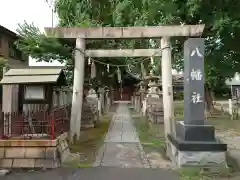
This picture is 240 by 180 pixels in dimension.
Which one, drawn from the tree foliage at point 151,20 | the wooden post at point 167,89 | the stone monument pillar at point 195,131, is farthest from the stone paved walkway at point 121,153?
the tree foliage at point 151,20

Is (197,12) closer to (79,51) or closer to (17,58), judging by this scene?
(79,51)

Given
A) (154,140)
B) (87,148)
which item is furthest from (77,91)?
(154,140)

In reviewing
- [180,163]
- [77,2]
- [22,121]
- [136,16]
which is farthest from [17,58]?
[180,163]

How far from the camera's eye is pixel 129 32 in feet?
38.2

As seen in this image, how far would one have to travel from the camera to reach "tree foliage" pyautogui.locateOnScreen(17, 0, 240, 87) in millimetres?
16275

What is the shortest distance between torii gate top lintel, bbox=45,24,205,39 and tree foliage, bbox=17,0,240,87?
353 cm

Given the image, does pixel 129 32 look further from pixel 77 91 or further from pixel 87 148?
pixel 87 148

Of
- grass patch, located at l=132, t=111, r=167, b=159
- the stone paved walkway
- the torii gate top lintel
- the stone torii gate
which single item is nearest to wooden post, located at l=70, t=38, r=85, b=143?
the stone torii gate

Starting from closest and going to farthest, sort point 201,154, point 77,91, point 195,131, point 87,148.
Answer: point 201,154, point 195,131, point 87,148, point 77,91

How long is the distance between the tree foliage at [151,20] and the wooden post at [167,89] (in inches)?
198

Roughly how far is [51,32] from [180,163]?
6.37 m

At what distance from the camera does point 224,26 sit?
54.1 ft

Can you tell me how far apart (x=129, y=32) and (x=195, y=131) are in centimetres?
489

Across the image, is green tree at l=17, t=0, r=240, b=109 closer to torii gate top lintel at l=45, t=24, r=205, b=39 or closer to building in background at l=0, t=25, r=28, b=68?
A: torii gate top lintel at l=45, t=24, r=205, b=39
